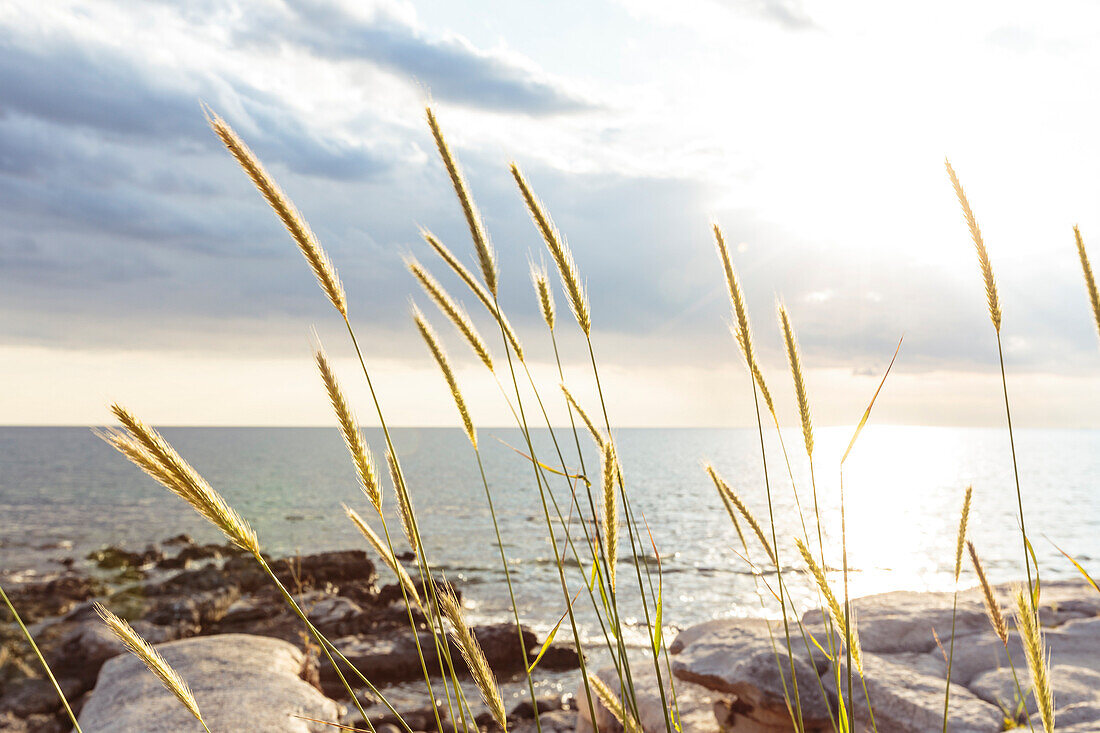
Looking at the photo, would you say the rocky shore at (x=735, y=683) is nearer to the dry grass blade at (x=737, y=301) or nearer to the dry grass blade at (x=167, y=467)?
the dry grass blade at (x=737, y=301)

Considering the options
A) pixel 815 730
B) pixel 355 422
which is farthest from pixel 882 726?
pixel 355 422

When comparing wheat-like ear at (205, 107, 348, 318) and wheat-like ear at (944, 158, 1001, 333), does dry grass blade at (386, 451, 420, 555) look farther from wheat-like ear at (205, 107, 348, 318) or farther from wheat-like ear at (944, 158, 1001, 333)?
wheat-like ear at (944, 158, 1001, 333)

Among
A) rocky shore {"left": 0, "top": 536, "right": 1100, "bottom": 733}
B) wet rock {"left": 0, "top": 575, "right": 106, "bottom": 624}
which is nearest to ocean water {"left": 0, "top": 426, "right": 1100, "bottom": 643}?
rocky shore {"left": 0, "top": 536, "right": 1100, "bottom": 733}

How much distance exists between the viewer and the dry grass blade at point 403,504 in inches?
64.6

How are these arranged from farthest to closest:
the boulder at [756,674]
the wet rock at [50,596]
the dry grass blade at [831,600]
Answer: the wet rock at [50,596], the boulder at [756,674], the dry grass blade at [831,600]

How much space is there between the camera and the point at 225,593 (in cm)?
1800

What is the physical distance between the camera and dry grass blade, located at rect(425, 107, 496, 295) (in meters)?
1.83

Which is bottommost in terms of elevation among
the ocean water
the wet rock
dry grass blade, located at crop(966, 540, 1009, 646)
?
the ocean water

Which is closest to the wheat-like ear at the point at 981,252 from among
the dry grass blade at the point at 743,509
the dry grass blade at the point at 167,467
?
the dry grass blade at the point at 743,509

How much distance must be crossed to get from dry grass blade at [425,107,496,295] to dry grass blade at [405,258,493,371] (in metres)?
0.26

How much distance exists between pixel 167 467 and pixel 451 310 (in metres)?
1.14

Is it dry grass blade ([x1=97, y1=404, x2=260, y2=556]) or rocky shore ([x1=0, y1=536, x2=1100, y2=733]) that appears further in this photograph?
rocky shore ([x1=0, y1=536, x2=1100, y2=733])

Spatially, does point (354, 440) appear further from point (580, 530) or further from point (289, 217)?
point (580, 530)

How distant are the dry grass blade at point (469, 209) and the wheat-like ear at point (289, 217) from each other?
482 mm
